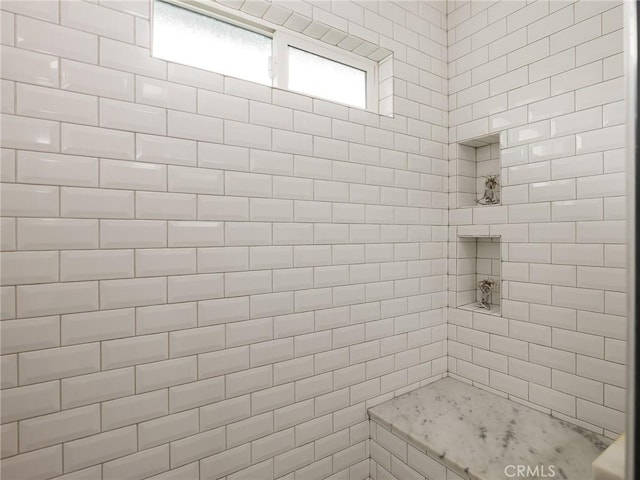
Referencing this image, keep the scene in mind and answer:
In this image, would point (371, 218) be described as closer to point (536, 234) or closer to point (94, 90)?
point (536, 234)

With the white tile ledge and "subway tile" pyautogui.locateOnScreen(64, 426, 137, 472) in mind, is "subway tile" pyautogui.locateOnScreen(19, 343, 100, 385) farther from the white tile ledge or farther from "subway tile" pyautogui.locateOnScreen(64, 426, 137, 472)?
the white tile ledge

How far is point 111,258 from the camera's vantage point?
1.01 metres

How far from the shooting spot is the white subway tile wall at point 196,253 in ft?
3.05

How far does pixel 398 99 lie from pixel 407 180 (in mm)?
419

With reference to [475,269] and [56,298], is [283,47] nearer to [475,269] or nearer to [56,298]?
[56,298]

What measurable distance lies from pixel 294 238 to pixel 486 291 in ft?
4.03

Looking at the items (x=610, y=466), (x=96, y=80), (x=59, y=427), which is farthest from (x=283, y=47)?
(x=610, y=466)

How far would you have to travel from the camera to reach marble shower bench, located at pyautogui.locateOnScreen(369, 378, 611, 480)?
117 cm

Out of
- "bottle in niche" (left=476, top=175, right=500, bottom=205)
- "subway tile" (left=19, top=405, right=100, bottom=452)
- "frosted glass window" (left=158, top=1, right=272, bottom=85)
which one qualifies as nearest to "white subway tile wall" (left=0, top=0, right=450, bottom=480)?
"subway tile" (left=19, top=405, right=100, bottom=452)

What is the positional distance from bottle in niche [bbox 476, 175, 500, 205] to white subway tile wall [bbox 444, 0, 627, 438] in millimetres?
167
